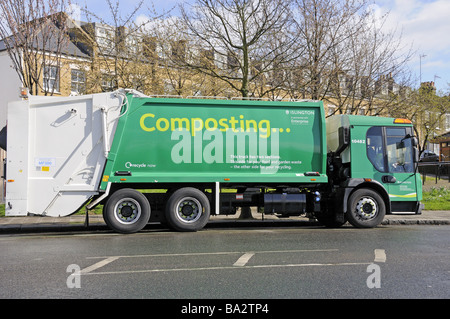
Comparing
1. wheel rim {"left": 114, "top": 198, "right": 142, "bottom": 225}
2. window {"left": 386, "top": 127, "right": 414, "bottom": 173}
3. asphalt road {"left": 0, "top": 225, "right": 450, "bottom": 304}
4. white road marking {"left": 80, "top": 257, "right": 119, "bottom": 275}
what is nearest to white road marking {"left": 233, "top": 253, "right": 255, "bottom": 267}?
asphalt road {"left": 0, "top": 225, "right": 450, "bottom": 304}

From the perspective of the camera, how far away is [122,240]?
371 inches

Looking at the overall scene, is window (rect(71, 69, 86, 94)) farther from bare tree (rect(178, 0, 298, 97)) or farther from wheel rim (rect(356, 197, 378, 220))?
wheel rim (rect(356, 197, 378, 220))

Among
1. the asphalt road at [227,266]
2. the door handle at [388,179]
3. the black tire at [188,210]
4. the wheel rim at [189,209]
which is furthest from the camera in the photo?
the door handle at [388,179]

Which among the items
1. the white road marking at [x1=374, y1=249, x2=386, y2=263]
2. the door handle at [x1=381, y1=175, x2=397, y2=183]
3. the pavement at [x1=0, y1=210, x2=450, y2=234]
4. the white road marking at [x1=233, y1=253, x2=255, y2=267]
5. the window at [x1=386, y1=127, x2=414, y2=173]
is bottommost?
the pavement at [x1=0, y1=210, x2=450, y2=234]

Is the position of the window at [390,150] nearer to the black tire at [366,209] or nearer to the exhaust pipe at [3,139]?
the black tire at [366,209]

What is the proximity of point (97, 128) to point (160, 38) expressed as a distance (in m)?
5.91

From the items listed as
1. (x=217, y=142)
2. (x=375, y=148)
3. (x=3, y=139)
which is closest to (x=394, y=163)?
(x=375, y=148)

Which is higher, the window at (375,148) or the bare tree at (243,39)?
the bare tree at (243,39)

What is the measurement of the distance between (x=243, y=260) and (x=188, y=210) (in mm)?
4055

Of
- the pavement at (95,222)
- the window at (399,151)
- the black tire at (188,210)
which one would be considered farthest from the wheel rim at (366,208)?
the black tire at (188,210)

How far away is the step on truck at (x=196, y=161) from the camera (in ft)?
34.3

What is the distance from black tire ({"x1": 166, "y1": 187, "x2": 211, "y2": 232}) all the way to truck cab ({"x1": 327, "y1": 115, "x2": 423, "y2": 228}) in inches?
137

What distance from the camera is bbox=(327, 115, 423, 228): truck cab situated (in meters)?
11.5
